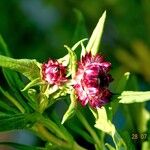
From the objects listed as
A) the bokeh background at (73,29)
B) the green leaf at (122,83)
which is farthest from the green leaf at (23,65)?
the bokeh background at (73,29)

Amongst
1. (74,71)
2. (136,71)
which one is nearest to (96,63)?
(74,71)

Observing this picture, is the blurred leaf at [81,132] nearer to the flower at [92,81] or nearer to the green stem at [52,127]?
the green stem at [52,127]

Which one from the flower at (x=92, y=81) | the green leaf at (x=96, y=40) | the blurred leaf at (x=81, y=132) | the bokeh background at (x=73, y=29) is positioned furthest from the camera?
the bokeh background at (x=73, y=29)

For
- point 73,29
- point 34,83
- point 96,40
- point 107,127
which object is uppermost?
point 73,29

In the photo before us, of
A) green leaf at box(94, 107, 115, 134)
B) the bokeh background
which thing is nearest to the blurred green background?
the bokeh background

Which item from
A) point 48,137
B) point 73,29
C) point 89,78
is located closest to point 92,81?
point 89,78

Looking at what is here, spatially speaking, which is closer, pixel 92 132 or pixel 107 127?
pixel 107 127

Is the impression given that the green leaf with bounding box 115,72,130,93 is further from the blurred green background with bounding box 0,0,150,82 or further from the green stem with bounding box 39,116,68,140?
the blurred green background with bounding box 0,0,150,82

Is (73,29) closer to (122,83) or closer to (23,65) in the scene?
(122,83)
